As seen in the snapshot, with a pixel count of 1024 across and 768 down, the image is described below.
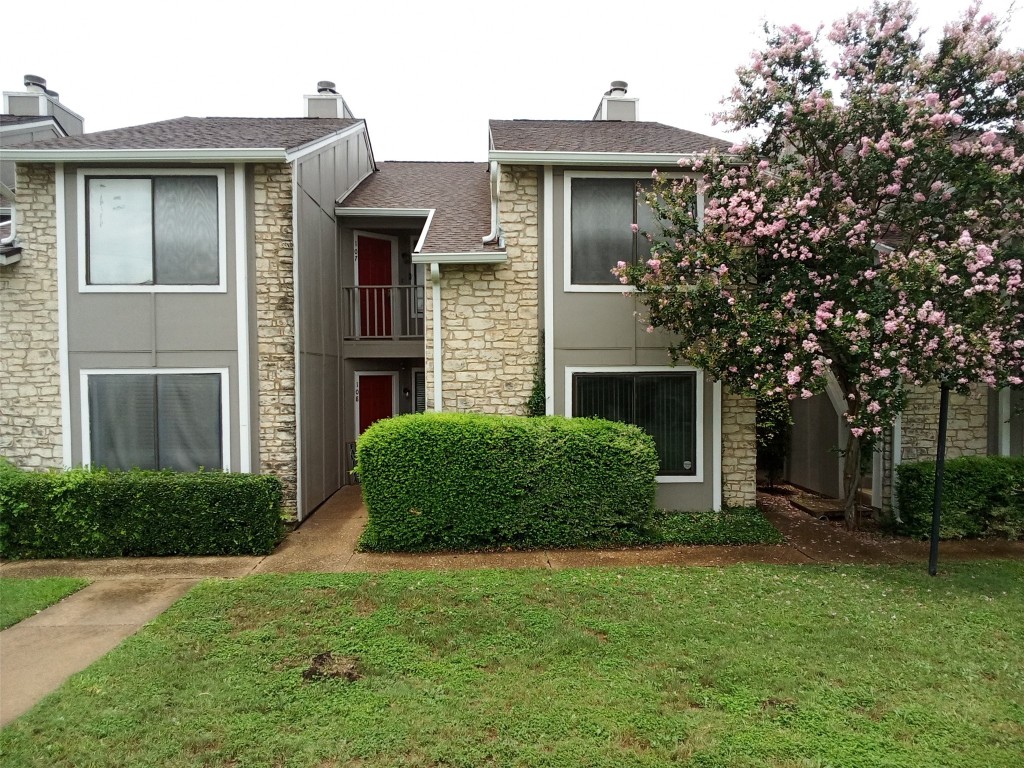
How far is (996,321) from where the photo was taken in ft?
21.2

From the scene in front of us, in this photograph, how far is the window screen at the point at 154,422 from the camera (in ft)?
27.8

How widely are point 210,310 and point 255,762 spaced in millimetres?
6845

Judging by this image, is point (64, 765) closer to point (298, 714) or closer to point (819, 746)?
→ point (298, 714)

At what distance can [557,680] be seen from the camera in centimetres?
425

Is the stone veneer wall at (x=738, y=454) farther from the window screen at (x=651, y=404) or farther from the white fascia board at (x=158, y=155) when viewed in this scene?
the white fascia board at (x=158, y=155)

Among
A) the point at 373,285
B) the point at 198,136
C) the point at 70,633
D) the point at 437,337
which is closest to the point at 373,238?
the point at 373,285

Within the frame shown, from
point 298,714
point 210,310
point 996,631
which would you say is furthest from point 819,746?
point 210,310

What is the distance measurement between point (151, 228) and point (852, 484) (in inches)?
434

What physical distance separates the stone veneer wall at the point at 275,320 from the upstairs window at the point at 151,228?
0.59 meters

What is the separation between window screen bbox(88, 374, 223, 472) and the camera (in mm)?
8469

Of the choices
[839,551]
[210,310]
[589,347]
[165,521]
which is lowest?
[839,551]

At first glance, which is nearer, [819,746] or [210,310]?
[819,746]

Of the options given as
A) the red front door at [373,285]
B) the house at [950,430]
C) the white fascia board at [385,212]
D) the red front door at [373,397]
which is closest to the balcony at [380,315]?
the red front door at [373,285]

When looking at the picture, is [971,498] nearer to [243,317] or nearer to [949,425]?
[949,425]
